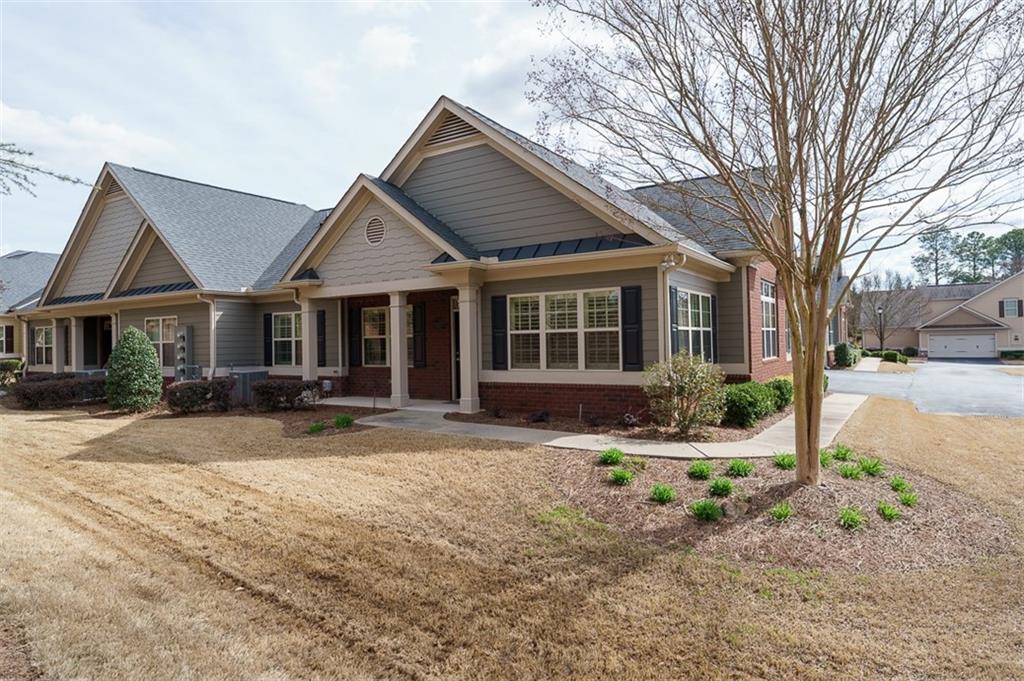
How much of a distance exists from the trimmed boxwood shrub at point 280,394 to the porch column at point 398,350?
6.81 ft

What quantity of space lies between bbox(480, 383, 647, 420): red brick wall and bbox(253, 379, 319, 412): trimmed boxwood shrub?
14.3 feet

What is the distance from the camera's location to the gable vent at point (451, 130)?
1355 centimetres

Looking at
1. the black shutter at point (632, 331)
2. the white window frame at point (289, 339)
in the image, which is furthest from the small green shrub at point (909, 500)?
the white window frame at point (289, 339)

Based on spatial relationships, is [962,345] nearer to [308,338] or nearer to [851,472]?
[851,472]

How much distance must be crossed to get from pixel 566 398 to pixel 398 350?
4.22 meters

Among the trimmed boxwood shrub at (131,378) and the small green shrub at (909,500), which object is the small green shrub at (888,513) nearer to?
the small green shrub at (909,500)

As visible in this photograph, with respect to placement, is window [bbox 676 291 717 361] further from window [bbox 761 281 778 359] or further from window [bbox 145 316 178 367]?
window [bbox 145 316 178 367]

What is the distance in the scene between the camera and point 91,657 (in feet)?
11.8

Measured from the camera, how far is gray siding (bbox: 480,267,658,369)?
35.9 feet

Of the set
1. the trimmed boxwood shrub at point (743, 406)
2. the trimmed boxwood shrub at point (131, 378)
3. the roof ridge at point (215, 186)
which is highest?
the roof ridge at point (215, 186)

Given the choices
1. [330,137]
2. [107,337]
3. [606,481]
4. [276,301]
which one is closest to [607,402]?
[606,481]

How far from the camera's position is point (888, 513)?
5883 millimetres

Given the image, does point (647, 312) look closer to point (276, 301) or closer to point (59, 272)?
point (276, 301)

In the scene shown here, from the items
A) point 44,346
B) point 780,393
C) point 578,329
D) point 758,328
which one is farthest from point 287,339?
point 44,346
